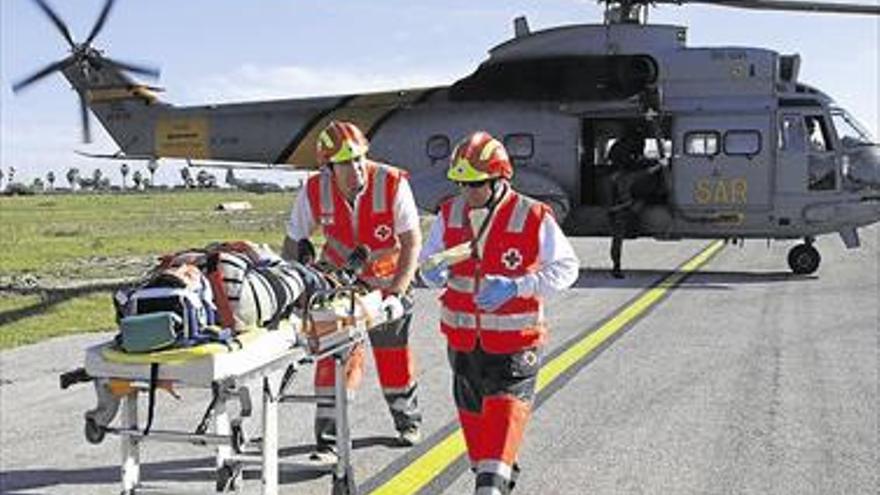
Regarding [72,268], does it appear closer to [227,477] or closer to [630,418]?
[630,418]

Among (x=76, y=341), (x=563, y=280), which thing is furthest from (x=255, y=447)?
(x=76, y=341)

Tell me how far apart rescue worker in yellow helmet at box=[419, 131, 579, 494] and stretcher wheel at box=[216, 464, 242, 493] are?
116 cm

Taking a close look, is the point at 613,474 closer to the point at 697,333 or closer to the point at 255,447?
the point at 255,447

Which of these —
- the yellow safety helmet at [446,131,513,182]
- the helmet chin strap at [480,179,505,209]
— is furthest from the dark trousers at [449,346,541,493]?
the yellow safety helmet at [446,131,513,182]

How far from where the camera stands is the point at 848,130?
17312 millimetres

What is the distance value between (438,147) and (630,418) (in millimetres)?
11800

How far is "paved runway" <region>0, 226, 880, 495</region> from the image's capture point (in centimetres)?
562

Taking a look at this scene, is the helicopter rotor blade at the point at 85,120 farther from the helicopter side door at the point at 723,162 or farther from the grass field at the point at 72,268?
the helicopter side door at the point at 723,162

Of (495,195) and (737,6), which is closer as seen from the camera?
(495,195)

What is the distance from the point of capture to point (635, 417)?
6973 mm

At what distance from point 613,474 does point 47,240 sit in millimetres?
27086

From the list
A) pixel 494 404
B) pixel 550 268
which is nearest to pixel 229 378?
pixel 494 404

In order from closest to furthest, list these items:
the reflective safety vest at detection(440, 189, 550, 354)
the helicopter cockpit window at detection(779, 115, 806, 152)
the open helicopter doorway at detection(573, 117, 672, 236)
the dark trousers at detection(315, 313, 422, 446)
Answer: the reflective safety vest at detection(440, 189, 550, 354)
the dark trousers at detection(315, 313, 422, 446)
the helicopter cockpit window at detection(779, 115, 806, 152)
the open helicopter doorway at detection(573, 117, 672, 236)

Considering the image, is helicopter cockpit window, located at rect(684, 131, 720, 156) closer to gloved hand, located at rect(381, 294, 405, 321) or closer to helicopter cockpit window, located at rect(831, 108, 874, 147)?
helicopter cockpit window, located at rect(831, 108, 874, 147)
